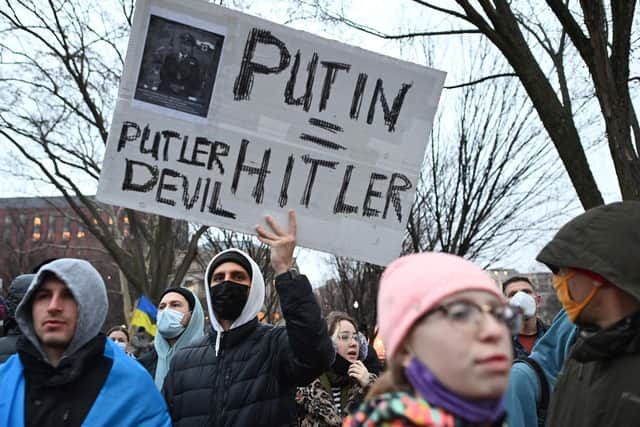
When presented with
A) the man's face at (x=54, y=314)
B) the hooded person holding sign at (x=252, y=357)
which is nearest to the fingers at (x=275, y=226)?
the hooded person holding sign at (x=252, y=357)

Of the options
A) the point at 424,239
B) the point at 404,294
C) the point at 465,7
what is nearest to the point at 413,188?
the point at 404,294

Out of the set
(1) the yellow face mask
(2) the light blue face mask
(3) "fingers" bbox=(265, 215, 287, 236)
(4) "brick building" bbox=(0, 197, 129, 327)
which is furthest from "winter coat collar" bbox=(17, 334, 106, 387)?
(4) "brick building" bbox=(0, 197, 129, 327)

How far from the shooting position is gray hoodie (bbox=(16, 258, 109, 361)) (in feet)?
9.47

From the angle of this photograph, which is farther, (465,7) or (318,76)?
(465,7)

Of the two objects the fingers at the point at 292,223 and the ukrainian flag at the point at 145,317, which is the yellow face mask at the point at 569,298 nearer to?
the fingers at the point at 292,223

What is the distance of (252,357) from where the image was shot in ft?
11.1

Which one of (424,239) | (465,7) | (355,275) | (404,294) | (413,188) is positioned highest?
(465,7)

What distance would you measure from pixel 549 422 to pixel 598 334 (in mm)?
542

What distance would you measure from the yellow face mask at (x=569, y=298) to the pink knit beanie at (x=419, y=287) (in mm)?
1277

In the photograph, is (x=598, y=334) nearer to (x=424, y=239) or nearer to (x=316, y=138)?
(x=316, y=138)

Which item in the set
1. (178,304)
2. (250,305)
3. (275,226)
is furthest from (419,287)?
(178,304)

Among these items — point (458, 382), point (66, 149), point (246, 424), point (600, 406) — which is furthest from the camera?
point (66, 149)

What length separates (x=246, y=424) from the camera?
3203mm

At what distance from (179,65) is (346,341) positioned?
2831mm
